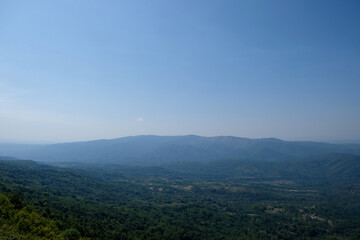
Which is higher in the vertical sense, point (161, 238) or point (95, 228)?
point (95, 228)

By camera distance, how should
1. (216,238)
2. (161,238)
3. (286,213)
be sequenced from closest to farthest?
(161,238) < (216,238) < (286,213)

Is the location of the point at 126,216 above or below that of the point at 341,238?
above

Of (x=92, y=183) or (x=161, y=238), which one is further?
(x=92, y=183)

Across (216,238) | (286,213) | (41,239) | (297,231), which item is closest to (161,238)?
(216,238)

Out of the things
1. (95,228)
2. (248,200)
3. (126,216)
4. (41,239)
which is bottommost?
(248,200)

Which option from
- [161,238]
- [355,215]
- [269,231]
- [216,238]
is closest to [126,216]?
[161,238]

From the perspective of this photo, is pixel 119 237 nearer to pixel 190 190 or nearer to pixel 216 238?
pixel 216 238

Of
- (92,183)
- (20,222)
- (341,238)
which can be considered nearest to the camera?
(20,222)

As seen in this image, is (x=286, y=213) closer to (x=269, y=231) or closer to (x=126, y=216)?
(x=269, y=231)

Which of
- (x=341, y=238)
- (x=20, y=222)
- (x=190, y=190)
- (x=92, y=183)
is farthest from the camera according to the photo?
(x=190, y=190)
